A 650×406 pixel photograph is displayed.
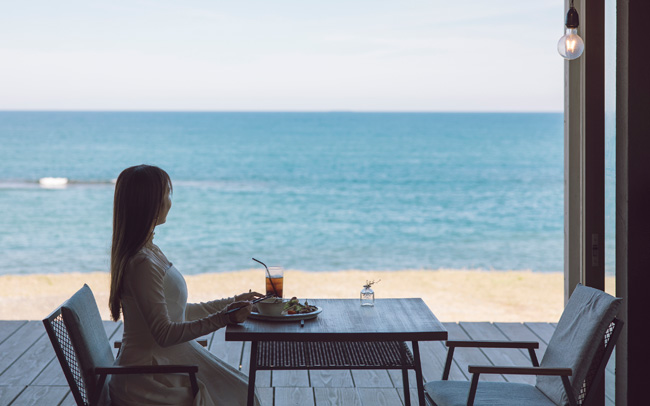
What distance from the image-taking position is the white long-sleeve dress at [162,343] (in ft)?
7.31

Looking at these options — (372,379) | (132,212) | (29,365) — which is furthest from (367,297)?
(29,365)

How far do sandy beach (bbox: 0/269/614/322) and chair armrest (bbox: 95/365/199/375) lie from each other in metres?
4.42

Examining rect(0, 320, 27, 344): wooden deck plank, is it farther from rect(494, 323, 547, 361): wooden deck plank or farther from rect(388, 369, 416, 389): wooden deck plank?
rect(494, 323, 547, 361): wooden deck plank

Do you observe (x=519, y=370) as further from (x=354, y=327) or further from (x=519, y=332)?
(x=519, y=332)

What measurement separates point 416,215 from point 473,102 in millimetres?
9913

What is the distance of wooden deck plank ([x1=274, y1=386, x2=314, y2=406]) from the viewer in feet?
11.6

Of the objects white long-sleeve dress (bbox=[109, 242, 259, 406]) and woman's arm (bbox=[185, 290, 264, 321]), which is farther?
woman's arm (bbox=[185, 290, 264, 321])

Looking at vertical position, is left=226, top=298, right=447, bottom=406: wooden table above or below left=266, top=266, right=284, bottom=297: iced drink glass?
below

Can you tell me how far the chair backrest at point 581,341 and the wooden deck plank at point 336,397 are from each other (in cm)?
109

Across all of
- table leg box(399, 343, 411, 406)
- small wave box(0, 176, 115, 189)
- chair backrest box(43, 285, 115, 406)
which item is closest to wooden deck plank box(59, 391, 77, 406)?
chair backrest box(43, 285, 115, 406)

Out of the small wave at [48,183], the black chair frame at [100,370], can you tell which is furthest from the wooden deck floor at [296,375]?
the small wave at [48,183]

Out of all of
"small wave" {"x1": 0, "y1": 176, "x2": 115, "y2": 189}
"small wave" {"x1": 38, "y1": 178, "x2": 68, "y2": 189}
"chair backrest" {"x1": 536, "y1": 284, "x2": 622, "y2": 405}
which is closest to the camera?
"chair backrest" {"x1": 536, "y1": 284, "x2": 622, "y2": 405}

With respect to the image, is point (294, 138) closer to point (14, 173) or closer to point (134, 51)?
point (134, 51)

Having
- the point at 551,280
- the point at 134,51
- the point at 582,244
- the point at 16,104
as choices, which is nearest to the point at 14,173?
the point at 16,104
